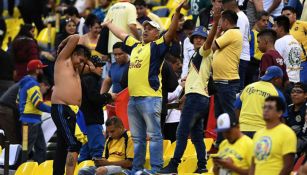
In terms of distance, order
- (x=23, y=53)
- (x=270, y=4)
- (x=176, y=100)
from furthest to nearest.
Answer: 1. (x=23, y=53)
2. (x=270, y=4)
3. (x=176, y=100)

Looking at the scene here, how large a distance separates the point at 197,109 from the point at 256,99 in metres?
1.15

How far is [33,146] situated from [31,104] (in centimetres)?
72

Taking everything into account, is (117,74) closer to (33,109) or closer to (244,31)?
(244,31)

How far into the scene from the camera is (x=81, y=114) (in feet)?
51.9

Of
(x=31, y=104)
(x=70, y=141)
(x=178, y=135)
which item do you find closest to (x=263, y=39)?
(x=178, y=135)

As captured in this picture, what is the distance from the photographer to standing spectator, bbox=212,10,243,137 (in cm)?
1553

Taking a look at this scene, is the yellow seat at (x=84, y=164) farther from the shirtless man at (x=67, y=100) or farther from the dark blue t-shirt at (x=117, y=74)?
the dark blue t-shirt at (x=117, y=74)

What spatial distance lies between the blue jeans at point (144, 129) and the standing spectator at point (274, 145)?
2807 millimetres

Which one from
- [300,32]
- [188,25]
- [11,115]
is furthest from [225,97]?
[11,115]

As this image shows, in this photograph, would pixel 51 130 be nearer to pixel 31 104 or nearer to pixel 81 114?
pixel 31 104

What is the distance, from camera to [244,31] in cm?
1723

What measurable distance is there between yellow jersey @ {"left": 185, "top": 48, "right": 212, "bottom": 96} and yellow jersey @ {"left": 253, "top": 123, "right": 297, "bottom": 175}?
3.06 metres

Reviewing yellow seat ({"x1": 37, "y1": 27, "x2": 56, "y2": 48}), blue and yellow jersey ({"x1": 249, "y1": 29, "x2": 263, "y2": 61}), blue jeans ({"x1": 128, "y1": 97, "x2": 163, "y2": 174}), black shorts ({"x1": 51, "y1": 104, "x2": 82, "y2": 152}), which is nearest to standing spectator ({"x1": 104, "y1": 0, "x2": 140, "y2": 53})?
blue and yellow jersey ({"x1": 249, "y1": 29, "x2": 263, "y2": 61})

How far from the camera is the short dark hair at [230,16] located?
1555cm
